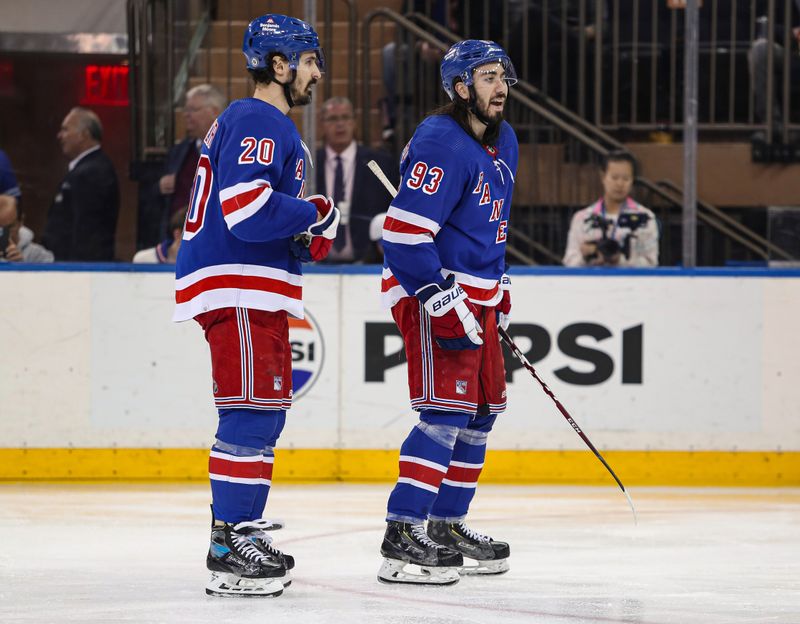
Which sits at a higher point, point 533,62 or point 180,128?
point 533,62

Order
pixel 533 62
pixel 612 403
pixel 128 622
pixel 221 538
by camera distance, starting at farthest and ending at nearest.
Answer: pixel 533 62 → pixel 612 403 → pixel 221 538 → pixel 128 622

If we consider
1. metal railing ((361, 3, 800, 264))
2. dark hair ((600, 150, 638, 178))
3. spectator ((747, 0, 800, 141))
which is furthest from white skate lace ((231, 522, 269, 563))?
spectator ((747, 0, 800, 141))

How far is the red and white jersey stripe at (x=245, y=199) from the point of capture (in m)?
3.42

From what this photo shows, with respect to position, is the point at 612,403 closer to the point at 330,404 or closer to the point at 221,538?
the point at 330,404

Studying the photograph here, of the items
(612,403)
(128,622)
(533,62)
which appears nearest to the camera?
(128,622)

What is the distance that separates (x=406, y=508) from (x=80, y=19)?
485 cm

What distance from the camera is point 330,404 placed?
19.6 ft

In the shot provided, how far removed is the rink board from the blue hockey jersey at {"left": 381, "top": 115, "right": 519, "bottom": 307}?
81.6 inches

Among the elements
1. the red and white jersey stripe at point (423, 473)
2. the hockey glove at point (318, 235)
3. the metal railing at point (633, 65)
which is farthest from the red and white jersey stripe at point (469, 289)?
the metal railing at point (633, 65)

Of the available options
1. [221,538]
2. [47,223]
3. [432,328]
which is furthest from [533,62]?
[221,538]

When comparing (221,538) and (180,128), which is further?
(180,128)

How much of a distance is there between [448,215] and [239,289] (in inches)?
23.2

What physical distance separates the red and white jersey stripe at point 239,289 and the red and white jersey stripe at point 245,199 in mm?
154

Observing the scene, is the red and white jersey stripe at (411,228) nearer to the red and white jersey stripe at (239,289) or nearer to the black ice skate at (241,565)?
the red and white jersey stripe at (239,289)
